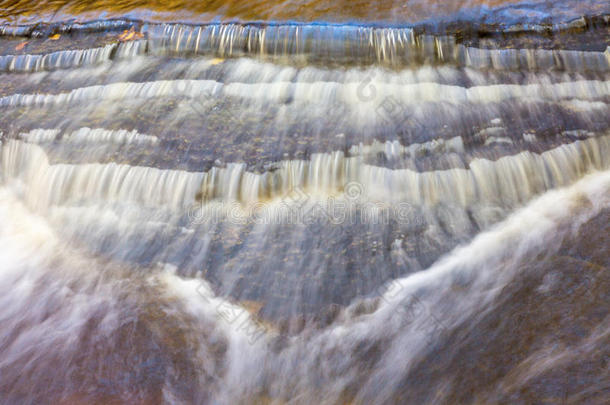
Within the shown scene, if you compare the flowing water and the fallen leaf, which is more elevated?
the fallen leaf

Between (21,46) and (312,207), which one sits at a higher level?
(21,46)

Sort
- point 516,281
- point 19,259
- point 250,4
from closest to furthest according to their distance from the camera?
point 516,281 < point 19,259 < point 250,4

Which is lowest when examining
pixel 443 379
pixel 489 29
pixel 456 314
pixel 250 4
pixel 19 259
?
pixel 443 379

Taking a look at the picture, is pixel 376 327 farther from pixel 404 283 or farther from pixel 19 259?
pixel 19 259

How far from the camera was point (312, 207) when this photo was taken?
152 inches

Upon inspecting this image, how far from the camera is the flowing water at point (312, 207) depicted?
2.91 m

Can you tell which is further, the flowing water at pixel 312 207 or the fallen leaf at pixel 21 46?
the fallen leaf at pixel 21 46

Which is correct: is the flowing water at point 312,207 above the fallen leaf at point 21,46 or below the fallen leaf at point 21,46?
below

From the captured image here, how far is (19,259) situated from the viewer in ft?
12.9

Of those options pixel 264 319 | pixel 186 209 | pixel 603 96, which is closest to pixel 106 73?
pixel 186 209

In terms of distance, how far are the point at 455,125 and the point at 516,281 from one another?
146cm

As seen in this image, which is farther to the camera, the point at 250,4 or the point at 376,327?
the point at 250,4

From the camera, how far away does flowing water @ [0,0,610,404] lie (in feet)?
9.55

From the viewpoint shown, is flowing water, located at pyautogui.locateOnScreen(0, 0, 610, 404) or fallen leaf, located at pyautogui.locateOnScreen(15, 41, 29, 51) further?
fallen leaf, located at pyautogui.locateOnScreen(15, 41, 29, 51)
